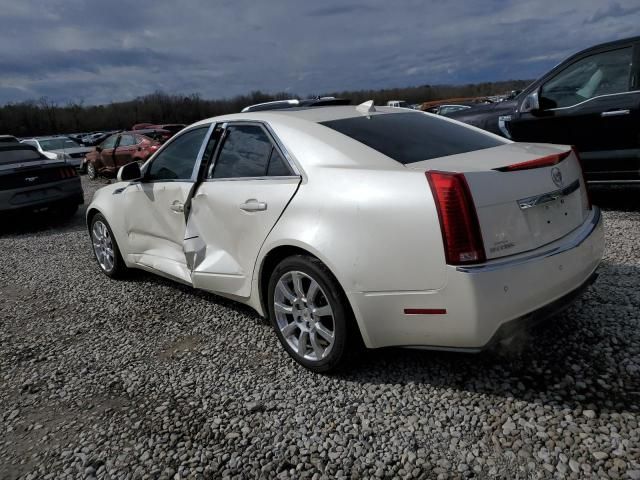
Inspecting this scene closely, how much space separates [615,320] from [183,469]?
269cm

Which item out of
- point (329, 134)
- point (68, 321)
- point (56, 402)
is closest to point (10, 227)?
point (68, 321)

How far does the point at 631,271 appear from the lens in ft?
13.4

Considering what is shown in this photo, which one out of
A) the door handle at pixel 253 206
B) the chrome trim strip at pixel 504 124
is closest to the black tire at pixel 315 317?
the door handle at pixel 253 206

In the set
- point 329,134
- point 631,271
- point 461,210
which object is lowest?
point 631,271

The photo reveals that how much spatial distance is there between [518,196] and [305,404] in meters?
1.50

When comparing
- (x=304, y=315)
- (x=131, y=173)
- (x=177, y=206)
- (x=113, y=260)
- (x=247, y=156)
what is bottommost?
(x=113, y=260)

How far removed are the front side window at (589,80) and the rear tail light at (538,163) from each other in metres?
3.72

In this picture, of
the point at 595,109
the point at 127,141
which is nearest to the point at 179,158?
the point at 595,109

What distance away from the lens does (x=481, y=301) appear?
229 cm

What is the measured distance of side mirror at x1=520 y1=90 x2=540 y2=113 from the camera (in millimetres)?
6074

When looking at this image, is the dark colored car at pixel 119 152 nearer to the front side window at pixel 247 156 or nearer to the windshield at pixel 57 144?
the windshield at pixel 57 144

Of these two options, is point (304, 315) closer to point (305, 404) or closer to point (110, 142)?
point (305, 404)

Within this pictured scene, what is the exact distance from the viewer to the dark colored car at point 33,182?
318 inches

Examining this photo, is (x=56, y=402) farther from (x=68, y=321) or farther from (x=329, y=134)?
(x=329, y=134)
